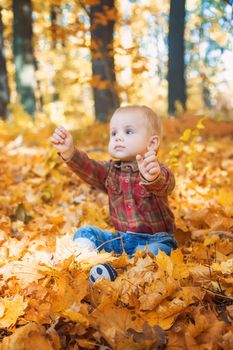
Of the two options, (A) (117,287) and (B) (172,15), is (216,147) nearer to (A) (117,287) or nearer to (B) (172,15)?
(A) (117,287)

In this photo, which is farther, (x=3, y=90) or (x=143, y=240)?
(x=3, y=90)

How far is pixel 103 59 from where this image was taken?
16.9 ft

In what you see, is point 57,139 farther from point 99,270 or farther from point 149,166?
point 99,270

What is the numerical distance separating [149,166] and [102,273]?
1.87ft

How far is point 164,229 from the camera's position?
2.38m

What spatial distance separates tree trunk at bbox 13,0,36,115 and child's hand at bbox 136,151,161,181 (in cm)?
726

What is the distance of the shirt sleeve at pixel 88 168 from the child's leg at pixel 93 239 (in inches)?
12.4

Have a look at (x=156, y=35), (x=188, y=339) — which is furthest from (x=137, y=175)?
(x=156, y=35)

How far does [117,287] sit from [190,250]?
714 mm

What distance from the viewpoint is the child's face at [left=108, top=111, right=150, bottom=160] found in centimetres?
227

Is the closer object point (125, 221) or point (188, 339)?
point (188, 339)

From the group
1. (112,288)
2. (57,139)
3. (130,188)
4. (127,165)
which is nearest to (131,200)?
(130,188)

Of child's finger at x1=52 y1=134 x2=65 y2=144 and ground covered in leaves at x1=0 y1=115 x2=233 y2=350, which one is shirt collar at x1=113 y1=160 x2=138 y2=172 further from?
ground covered in leaves at x1=0 y1=115 x2=233 y2=350

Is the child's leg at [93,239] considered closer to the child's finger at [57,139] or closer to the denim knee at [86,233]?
the denim knee at [86,233]
